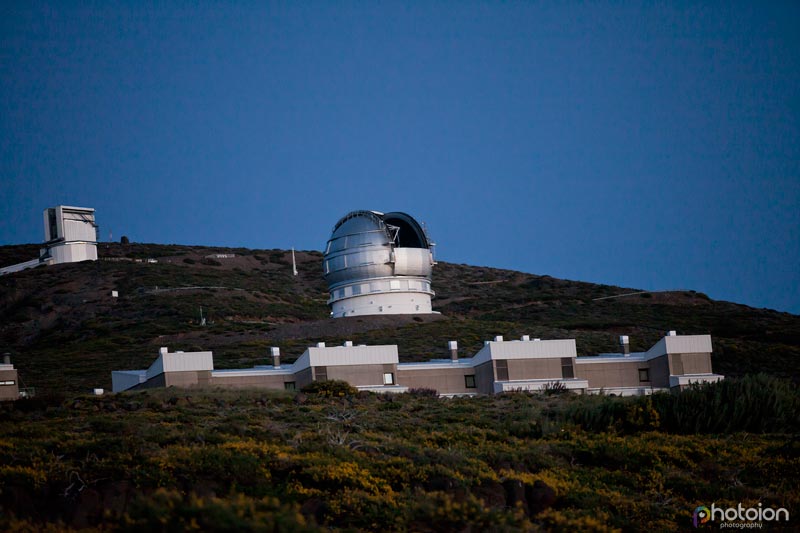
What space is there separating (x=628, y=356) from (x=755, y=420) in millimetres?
17241

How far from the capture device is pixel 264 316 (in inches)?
2862

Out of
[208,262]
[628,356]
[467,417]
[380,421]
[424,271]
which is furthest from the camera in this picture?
[208,262]

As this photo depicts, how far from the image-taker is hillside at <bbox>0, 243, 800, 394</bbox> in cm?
5197

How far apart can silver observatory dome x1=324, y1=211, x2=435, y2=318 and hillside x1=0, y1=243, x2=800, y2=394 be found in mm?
1209

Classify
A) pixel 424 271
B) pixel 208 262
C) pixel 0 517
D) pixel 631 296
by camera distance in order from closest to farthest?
pixel 0 517 → pixel 424 271 → pixel 631 296 → pixel 208 262

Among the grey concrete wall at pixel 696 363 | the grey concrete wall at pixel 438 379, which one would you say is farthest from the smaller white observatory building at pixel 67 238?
the grey concrete wall at pixel 696 363

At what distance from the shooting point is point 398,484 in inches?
610

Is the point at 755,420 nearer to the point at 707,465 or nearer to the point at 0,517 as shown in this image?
the point at 707,465

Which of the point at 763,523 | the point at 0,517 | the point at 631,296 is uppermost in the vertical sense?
the point at 631,296

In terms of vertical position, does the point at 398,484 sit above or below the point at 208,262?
below

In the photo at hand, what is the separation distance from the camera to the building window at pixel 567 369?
36.2 m

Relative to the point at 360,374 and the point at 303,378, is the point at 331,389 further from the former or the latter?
the point at 303,378

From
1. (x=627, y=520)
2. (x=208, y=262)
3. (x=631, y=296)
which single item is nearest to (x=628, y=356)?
(x=627, y=520)

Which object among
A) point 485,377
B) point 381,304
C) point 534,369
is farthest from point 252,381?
point 381,304
